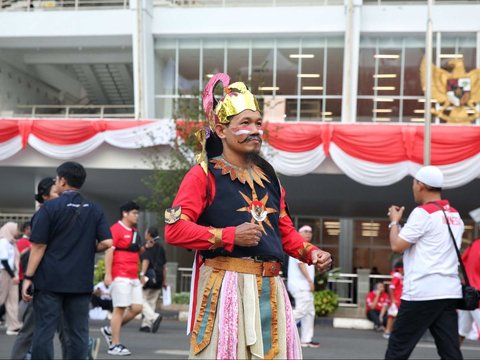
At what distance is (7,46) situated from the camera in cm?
3186

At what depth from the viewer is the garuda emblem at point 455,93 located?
85.7 ft

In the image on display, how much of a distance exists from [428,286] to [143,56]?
2332 centimetres

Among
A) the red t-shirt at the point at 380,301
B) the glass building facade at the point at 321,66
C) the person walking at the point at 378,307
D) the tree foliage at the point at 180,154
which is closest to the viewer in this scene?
the person walking at the point at 378,307

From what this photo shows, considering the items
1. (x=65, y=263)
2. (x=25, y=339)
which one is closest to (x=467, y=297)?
(x=65, y=263)

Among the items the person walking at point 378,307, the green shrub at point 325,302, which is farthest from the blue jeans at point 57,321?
the green shrub at point 325,302

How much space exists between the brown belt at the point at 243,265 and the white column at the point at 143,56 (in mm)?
25267

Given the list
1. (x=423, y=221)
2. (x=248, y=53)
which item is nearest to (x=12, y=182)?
(x=248, y=53)

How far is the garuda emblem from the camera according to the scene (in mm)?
26125

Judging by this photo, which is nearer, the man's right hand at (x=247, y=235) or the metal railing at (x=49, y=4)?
the man's right hand at (x=247, y=235)

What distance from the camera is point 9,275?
14.1 metres

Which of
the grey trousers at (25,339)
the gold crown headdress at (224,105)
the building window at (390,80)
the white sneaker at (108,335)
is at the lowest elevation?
the white sneaker at (108,335)

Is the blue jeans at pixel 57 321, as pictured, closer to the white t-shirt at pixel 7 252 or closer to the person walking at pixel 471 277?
the person walking at pixel 471 277

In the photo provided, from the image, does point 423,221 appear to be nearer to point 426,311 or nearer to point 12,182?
point 426,311

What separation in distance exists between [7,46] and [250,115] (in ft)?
93.6
